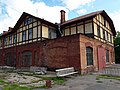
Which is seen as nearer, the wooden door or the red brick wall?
the red brick wall

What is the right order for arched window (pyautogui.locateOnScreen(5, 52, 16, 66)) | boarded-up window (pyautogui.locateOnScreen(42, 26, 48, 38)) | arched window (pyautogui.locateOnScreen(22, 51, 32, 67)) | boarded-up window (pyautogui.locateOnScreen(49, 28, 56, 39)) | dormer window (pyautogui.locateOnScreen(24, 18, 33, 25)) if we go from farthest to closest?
1. arched window (pyautogui.locateOnScreen(5, 52, 16, 66))
2. dormer window (pyautogui.locateOnScreen(24, 18, 33, 25))
3. arched window (pyautogui.locateOnScreen(22, 51, 32, 67))
4. boarded-up window (pyautogui.locateOnScreen(49, 28, 56, 39))
5. boarded-up window (pyautogui.locateOnScreen(42, 26, 48, 38))

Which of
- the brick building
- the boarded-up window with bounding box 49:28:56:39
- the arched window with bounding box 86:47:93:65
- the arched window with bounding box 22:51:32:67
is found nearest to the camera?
the brick building

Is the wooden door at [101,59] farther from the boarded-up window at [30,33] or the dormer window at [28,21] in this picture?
the dormer window at [28,21]

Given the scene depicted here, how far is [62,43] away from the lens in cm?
1677

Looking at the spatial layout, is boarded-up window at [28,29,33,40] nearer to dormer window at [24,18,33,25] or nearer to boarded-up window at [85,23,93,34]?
dormer window at [24,18,33,25]

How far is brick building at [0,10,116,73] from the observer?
15.8 metres

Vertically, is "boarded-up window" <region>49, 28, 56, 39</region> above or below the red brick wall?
above

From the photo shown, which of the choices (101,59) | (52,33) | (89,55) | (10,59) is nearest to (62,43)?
(89,55)

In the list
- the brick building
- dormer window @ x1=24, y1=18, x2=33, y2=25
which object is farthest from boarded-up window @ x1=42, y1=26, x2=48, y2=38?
dormer window @ x1=24, y1=18, x2=33, y2=25

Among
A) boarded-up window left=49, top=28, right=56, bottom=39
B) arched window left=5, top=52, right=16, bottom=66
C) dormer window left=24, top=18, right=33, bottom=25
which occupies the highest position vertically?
dormer window left=24, top=18, right=33, bottom=25

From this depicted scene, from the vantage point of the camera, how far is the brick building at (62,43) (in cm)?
1580

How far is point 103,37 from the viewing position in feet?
70.1

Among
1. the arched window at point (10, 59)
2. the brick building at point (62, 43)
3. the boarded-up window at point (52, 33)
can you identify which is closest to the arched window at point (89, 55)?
the brick building at point (62, 43)

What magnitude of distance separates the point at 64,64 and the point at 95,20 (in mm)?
7097
